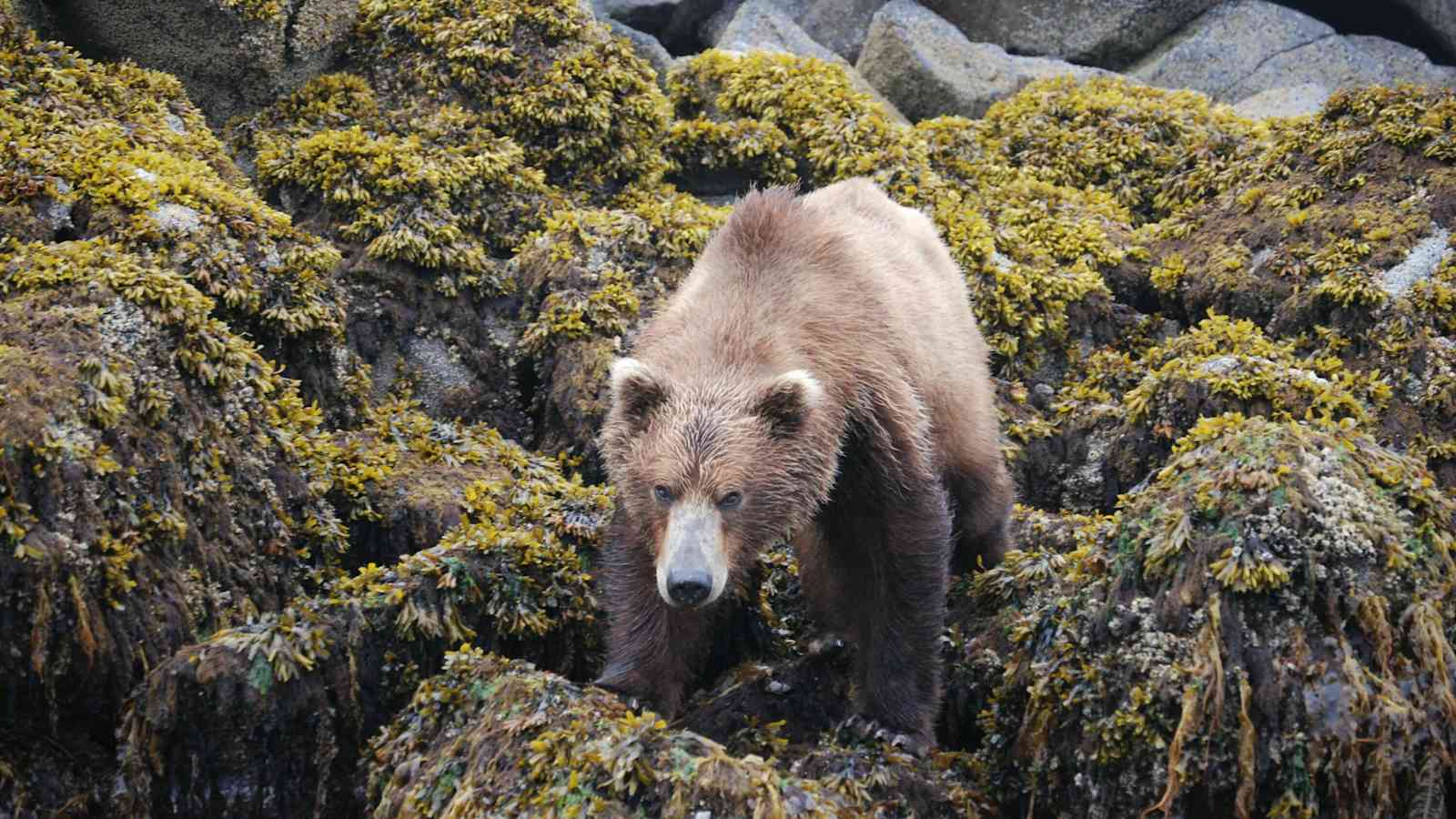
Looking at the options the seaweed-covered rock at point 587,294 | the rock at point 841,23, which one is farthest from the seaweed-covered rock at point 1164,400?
the rock at point 841,23

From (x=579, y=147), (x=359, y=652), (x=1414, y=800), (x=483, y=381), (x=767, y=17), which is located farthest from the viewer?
(x=767, y=17)

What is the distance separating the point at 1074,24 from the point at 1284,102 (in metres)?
2.46

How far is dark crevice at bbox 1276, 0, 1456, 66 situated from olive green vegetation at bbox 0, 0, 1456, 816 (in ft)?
14.7

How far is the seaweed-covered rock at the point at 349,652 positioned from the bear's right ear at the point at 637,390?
108cm

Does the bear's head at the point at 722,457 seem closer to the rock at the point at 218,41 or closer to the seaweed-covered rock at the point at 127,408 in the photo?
the seaweed-covered rock at the point at 127,408

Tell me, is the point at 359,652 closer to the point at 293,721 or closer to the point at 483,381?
the point at 293,721

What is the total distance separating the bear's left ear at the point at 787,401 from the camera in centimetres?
580

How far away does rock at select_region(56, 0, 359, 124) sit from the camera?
9.23 m

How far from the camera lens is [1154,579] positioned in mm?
5555

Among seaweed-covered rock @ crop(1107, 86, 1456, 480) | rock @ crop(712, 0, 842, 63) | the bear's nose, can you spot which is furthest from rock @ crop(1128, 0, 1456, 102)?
the bear's nose

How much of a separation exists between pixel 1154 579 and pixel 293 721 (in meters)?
3.71

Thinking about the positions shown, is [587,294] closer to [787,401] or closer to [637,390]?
[637,390]

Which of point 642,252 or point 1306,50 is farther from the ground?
point 1306,50

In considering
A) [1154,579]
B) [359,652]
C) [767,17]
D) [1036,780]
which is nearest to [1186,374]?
[1154,579]
